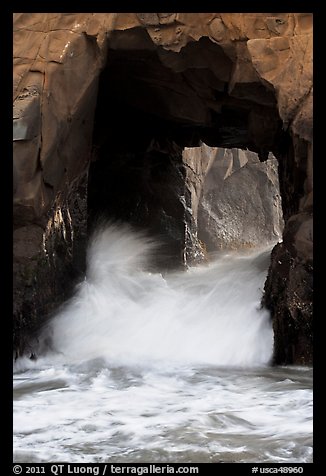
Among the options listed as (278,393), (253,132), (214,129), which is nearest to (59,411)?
(278,393)

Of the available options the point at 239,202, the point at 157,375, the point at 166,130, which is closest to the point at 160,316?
the point at 157,375

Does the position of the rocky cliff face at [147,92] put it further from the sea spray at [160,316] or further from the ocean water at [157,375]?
the ocean water at [157,375]

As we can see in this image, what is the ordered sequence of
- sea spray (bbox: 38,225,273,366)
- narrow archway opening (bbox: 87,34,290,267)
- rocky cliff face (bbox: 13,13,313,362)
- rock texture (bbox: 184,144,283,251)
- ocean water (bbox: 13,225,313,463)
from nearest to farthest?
ocean water (bbox: 13,225,313,463)
rocky cliff face (bbox: 13,13,313,362)
sea spray (bbox: 38,225,273,366)
narrow archway opening (bbox: 87,34,290,267)
rock texture (bbox: 184,144,283,251)

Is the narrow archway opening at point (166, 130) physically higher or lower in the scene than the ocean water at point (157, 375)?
higher

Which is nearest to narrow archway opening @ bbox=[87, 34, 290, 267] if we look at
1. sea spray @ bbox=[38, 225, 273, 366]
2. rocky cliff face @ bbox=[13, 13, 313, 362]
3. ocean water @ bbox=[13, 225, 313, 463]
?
rocky cliff face @ bbox=[13, 13, 313, 362]

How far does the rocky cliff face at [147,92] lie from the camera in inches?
228

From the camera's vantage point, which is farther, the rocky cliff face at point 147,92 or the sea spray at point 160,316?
the sea spray at point 160,316

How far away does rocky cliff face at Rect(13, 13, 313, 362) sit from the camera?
5.80m

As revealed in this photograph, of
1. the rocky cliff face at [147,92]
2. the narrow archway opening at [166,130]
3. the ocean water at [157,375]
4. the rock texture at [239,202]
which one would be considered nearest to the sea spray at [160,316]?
the ocean water at [157,375]

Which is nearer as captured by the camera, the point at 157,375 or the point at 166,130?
the point at 157,375

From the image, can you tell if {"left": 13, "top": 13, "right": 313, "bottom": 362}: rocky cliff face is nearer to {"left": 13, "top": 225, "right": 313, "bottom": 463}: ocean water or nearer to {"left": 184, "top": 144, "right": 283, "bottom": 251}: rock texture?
{"left": 13, "top": 225, "right": 313, "bottom": 463}: ocean water

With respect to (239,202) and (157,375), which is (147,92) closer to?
(157,375)

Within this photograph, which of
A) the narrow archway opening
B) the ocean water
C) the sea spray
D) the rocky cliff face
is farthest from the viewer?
the narrow archway opening

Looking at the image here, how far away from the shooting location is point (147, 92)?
766cm
